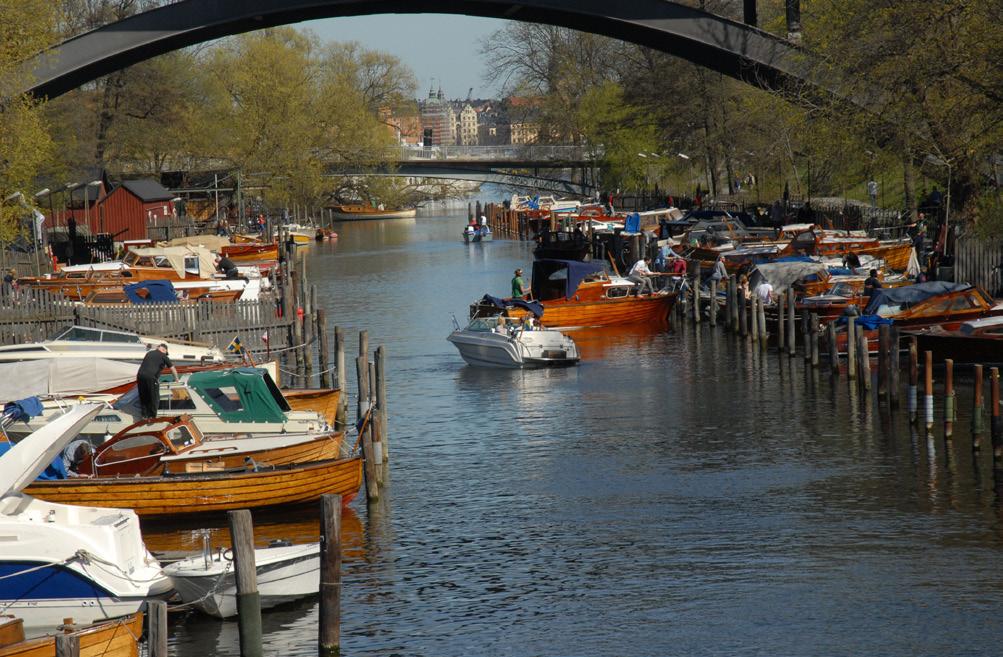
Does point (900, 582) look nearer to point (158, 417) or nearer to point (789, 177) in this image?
point (158, 417)

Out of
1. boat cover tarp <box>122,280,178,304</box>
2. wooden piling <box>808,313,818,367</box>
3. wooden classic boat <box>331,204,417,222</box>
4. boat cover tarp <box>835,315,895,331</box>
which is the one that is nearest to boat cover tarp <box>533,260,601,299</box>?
wooden piling <box>808,313,818,367</box>

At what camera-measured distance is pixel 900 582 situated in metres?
20.0

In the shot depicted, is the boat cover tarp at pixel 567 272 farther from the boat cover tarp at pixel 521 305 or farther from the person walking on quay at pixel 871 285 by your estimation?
the person walking on quay at pixel 871 285

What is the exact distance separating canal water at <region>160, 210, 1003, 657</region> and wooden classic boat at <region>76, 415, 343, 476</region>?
1041 mm

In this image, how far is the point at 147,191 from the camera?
83438 millimetres

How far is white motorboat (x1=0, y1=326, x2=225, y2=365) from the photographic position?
32625mm

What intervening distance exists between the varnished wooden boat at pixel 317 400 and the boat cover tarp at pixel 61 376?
3812 millimetres

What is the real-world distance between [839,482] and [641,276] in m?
27.6

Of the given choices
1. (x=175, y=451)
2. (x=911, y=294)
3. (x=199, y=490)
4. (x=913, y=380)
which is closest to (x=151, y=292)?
(x=175, y=451)

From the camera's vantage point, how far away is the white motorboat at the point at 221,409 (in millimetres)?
25875

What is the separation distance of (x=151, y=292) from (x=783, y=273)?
2049cm

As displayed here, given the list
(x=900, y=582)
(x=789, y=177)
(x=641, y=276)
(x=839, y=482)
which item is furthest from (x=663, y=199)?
(x=900, y=582)

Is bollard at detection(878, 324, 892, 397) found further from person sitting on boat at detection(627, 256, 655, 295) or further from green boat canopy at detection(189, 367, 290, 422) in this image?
person sitting on boat at detection(627, 256, 655, 295)

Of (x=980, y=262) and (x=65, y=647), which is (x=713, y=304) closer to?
(x=980, y=262)
